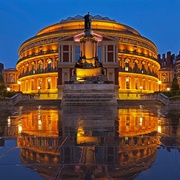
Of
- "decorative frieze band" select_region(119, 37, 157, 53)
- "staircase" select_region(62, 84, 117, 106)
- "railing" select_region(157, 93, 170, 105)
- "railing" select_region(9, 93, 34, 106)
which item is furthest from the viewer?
"decorative frieze band" select_region(119, 37, 157, 53)

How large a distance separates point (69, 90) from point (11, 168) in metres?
31.7

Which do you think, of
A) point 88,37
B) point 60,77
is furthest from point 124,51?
point 88,37

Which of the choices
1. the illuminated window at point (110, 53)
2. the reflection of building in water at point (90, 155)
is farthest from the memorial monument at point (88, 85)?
the reflection of building in water at point (90, 155)

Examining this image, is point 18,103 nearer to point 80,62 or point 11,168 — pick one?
point 80,62

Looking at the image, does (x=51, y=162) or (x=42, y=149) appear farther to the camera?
(x=42, y=149)

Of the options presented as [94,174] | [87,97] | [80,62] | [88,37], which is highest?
[88,37]

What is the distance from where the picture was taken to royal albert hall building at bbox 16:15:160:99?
234ft

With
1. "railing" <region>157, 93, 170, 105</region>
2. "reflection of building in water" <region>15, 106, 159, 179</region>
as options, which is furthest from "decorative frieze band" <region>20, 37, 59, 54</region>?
"reflection of building in water" <region>15, 106, 159, 179</region>

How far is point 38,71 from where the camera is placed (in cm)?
8538

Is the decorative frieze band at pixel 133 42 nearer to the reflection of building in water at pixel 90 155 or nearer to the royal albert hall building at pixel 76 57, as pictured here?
the royal albert hall building at pixel 76 57

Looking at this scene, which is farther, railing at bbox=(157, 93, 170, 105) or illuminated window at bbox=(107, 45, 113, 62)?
illuminated window at bbox=(107, 45, 113, 62)

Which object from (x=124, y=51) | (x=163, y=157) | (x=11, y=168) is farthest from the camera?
(x=124, y=51)

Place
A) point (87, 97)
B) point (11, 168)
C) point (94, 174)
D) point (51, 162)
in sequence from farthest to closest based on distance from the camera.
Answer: point (87, 97)
point (51, 162)
point (11, 168)
point (94, 174)

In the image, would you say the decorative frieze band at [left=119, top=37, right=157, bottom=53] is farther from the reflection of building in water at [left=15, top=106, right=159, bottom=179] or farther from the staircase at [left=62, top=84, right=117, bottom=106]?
the reflection of building in water at [left=15, top=106, right=159, bottom=179]
